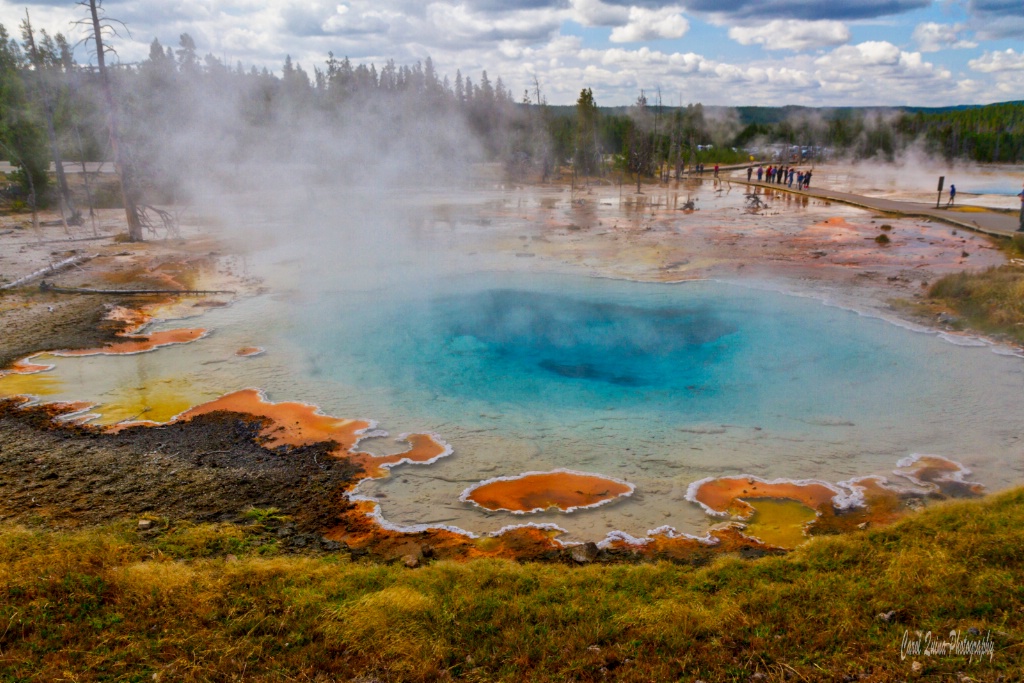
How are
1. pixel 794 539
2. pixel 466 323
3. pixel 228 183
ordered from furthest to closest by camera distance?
pixel 228 183, pixel 466 323, pixel 794 539

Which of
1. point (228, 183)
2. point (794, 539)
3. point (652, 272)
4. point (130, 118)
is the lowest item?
point (794, 539)

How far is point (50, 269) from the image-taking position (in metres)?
12.7

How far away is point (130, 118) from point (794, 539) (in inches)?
1046

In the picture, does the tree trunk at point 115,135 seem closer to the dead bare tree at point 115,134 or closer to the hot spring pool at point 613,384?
the dead bare tree at point 115,134

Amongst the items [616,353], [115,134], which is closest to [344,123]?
[115,134]

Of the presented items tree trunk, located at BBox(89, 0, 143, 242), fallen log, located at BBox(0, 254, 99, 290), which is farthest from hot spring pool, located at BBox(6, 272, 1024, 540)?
tree trunk, located at BBox(89, 0, 143, 242)

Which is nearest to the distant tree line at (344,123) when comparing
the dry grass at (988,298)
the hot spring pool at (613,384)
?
the hot spring pool at (613,384)

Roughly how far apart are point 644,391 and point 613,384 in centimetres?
41

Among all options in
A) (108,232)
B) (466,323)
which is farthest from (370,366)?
(108,232)

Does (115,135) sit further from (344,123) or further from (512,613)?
(344,123)

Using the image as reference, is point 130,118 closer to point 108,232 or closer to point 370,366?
point 108,232

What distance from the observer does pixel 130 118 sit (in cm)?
2375

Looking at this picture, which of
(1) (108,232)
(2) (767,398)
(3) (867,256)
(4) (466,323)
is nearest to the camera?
(2) (767,398)

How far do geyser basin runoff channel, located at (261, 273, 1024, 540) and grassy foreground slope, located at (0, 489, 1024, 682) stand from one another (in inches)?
42.3
